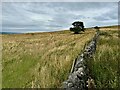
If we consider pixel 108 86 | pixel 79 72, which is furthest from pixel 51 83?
pixel 108 86

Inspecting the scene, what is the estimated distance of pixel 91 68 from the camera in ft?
28.3

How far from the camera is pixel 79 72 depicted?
6.89 m

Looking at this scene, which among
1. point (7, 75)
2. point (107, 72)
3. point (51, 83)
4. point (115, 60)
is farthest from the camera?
point (7, 75)

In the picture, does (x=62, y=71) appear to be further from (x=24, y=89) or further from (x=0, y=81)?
(x=0, y=81)

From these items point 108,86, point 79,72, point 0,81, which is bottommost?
point 0,81

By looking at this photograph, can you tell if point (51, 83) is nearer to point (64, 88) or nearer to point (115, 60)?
point (64, 88)

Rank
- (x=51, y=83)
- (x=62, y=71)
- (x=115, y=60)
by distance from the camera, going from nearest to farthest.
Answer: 1. (x=51, y=83)
2. (x=62, y=71)
3. (x=115, y=60)

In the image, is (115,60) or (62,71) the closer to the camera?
(62,71)

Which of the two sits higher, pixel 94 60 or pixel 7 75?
pixel 94 60

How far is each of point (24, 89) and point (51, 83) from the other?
1886 mm

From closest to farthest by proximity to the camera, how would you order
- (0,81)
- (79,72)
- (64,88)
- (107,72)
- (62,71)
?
(64,88)
(79,72)
(107,72)
(62,71)
(0,81)

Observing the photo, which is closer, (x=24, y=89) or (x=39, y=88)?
(x=39, y=88)

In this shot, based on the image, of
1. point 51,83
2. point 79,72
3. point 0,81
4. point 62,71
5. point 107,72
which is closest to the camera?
point 79,72

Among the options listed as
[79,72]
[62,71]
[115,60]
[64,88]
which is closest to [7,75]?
[62,71]
